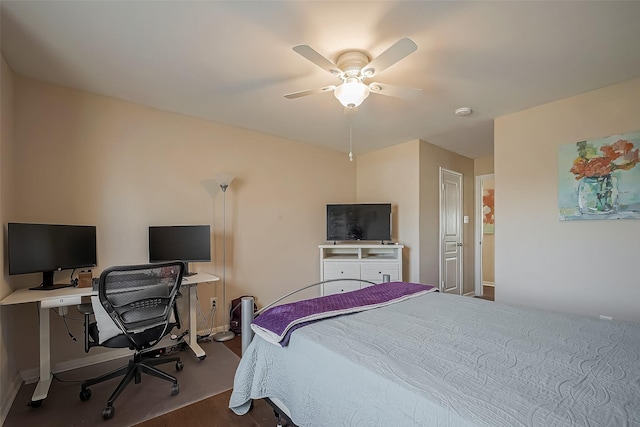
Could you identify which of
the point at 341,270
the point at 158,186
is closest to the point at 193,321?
the point at 158,186

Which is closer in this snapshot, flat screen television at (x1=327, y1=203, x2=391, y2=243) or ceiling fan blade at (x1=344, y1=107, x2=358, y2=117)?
ceiling fan blade at (x1=344, y1=107, x2=358, y2=117)

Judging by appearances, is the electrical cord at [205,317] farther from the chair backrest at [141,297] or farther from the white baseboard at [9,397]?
the white baseboard at [9,397]

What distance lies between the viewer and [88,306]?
2242 mm

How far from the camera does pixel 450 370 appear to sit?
116 centimetres

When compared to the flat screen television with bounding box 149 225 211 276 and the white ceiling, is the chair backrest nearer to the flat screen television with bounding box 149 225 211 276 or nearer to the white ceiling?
the flat screen television with bounding box 149 225 211 276

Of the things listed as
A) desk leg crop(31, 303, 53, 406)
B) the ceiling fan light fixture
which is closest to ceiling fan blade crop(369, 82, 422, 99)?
the ceiling fan light fixture

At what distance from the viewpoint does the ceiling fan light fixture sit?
208 cm

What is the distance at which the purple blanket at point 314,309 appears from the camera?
5.38 feet

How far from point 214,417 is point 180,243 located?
161 centimetres

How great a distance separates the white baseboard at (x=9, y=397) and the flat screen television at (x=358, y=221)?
10.9 feet

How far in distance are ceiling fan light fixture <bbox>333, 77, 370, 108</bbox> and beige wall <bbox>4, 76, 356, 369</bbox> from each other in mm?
1926

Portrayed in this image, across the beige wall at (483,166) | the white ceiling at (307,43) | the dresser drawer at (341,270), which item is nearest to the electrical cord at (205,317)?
the dresser drawer at (341,270)

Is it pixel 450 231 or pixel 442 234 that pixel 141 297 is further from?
pixel 450 231

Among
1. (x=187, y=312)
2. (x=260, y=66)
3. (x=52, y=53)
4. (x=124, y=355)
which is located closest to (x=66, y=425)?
(x=124, y=355)
